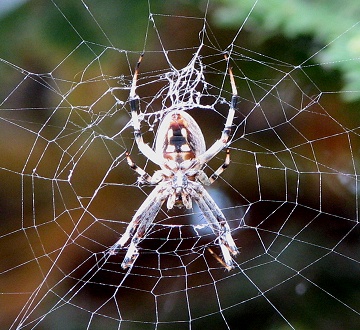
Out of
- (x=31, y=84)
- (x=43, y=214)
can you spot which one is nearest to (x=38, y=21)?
(x=31, y=84)

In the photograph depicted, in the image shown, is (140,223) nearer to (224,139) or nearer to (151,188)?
(151,188)

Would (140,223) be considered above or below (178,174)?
below

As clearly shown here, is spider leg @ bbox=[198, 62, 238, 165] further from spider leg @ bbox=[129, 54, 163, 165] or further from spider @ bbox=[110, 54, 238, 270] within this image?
spider leg @ bbox=[129, 54, 163, 165]

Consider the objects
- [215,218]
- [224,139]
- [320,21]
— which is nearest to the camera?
[320,21]

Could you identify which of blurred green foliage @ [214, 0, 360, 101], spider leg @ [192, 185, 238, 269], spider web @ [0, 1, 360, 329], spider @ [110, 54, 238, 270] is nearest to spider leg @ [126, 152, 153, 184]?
spider @ [110, 54, 238, 270]

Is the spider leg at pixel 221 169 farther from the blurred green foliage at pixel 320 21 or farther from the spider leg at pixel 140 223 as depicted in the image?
the blurred green foliage at pixel 320 21

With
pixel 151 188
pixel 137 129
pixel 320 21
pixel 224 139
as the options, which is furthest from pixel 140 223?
pixel 320 21
